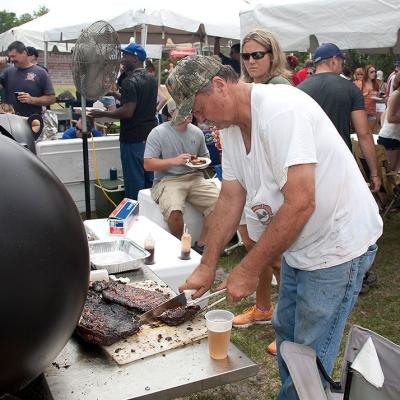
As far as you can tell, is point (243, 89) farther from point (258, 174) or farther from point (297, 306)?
point (297, 306)

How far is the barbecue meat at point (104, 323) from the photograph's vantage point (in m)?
1.90

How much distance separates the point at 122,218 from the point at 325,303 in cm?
196

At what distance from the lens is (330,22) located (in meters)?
5.23

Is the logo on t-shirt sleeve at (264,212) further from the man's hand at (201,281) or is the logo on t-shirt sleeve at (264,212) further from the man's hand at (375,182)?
the man's hand at (375,182)

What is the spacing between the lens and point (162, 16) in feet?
26.4

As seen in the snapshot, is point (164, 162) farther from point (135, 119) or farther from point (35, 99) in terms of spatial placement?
point (35, 99)

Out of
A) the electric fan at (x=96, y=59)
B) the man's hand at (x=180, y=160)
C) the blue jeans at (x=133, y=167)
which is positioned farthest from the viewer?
the blue jeans at (x=133, y=167)

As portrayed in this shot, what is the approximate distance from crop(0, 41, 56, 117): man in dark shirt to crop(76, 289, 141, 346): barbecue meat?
5215mm

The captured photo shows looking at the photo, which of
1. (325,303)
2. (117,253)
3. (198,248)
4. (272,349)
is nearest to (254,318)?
(272,349)

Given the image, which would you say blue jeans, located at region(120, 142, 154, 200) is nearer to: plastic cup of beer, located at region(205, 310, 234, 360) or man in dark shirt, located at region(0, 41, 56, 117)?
man in dark shirt, located at region(0, 41, 56, 117)

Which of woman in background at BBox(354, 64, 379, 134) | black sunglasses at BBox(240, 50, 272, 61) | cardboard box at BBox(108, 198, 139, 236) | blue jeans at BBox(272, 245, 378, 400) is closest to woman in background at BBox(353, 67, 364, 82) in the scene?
woman in background at BBox(354, 64, 379, 134)

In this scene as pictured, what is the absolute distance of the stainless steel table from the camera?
1693mm

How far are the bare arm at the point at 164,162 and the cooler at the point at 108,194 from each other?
4.56 feet

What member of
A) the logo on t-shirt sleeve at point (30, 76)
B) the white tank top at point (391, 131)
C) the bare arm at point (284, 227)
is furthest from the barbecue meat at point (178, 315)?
the logo on t-shirt sleeve at point (30, 76)
